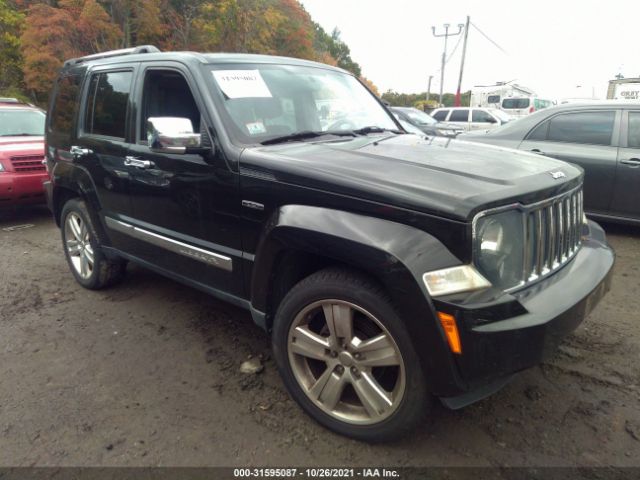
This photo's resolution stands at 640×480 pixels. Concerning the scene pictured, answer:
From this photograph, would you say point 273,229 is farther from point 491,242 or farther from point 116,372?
point 116,372

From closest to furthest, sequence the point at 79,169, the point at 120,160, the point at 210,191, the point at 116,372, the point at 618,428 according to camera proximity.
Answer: the point at 618,428 < the point at 210,191 < the point at 116,372 < the point at 120,160 < the point at 79,169

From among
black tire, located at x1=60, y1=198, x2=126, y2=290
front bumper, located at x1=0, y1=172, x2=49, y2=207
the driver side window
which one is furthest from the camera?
front bumper, located at x1=0, y1=172, x2=49, y2=207

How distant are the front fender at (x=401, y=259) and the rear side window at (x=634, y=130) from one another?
453 cm

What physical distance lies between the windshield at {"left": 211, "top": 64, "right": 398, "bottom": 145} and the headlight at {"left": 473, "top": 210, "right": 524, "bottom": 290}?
1401 mm

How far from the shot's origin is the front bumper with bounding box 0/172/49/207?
6.37 m

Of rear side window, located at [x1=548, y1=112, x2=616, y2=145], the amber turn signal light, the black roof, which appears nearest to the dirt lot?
the amber turn signal light

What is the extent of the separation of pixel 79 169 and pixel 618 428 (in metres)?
4.05

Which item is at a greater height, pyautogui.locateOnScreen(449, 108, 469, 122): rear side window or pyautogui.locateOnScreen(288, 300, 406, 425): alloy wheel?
pyautogui.locateOnScreen(449, 108, 469, 122): rear side window

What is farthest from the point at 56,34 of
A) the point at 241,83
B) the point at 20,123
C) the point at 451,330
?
the point at 451,330

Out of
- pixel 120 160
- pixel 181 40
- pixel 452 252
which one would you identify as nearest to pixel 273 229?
pixel 452 252

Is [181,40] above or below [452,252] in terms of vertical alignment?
above

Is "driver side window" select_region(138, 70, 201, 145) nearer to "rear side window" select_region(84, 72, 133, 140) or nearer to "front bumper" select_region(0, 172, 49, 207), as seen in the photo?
"rear side window" select_region(84, 72, 133, 140)

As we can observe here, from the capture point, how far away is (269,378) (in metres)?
2.90

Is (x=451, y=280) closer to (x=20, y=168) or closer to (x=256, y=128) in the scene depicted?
(x=256, y=128)
